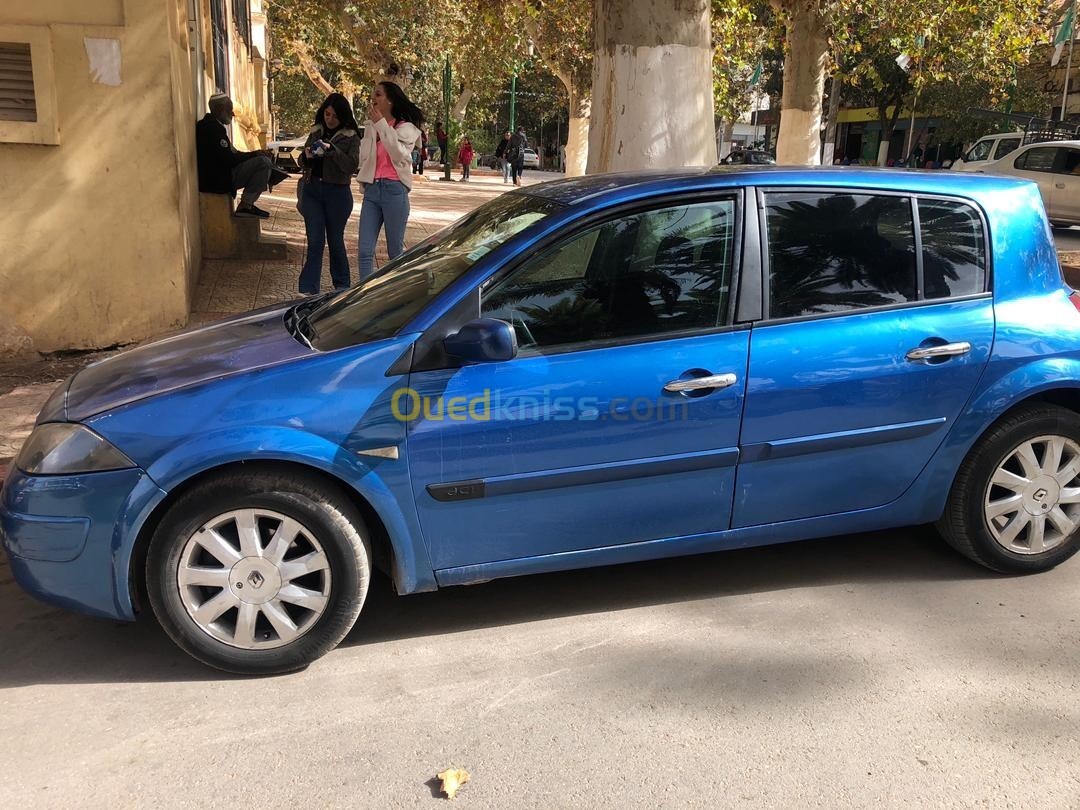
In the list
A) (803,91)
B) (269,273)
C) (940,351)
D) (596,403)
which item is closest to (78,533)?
(596,403)

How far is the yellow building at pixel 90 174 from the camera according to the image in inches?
267

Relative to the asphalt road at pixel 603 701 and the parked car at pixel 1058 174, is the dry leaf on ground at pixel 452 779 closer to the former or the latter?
the asphalt road at pixel 603 701

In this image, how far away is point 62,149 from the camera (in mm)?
6949

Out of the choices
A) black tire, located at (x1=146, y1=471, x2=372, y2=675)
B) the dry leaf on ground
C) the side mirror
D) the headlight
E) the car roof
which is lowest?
the dry leaf on ground

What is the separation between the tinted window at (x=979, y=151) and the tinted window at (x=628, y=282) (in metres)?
22.6

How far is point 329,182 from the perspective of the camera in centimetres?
780

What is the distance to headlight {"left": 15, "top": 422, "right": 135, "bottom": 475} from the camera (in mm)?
3055

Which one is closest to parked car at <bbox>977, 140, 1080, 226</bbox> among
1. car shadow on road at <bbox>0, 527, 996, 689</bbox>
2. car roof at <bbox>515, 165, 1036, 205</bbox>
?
car roof at <bbox>515, 165, 1036, 205</bbox>

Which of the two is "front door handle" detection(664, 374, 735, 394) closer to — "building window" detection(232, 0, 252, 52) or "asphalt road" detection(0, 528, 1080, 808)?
"asphalt road" detection(0, 528, 1080, 808)

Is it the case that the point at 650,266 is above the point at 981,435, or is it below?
above

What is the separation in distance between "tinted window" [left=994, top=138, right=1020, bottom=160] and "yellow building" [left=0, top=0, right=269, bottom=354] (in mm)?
20420

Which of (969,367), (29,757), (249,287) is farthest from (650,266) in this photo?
(249,287)

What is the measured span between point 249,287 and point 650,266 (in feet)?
20.4

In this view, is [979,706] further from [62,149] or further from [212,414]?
[62,149]
